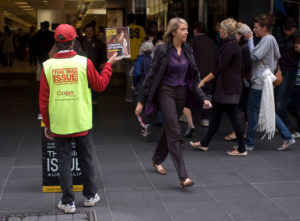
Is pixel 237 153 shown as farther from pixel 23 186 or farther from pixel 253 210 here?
pixel 23 186

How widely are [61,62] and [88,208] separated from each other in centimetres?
144

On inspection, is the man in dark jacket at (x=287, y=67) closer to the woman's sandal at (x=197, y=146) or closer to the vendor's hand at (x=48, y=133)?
the woman's sandal at (x=197, y=146)

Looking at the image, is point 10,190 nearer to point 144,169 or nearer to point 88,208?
point 88,208

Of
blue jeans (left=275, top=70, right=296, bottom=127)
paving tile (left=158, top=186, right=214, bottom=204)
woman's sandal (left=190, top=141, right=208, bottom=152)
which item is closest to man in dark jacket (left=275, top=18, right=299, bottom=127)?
blue jeans (left=275, top=70, right=296, bottom=127)

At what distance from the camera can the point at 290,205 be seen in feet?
16.2

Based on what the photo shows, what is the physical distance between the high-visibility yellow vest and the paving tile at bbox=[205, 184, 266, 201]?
1.66m

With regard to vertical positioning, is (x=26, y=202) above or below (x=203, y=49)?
below

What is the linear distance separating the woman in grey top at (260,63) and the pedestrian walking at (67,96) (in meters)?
2.99

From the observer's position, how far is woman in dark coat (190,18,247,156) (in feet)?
21.9

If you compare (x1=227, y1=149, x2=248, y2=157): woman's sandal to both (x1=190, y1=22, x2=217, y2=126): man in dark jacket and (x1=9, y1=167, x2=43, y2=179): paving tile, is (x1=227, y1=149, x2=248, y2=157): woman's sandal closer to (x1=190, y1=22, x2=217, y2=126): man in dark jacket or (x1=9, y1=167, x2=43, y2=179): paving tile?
(x1=190, y1=22, x2=217, y2=126): man in dark jacket

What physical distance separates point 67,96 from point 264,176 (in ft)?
8.93

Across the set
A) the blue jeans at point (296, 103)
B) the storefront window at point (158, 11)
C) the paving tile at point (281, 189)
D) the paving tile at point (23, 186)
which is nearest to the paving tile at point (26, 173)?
the paving tile at point (23, 186)

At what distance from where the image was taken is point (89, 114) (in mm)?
4656

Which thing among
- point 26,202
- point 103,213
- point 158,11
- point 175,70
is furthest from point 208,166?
point 158,11
